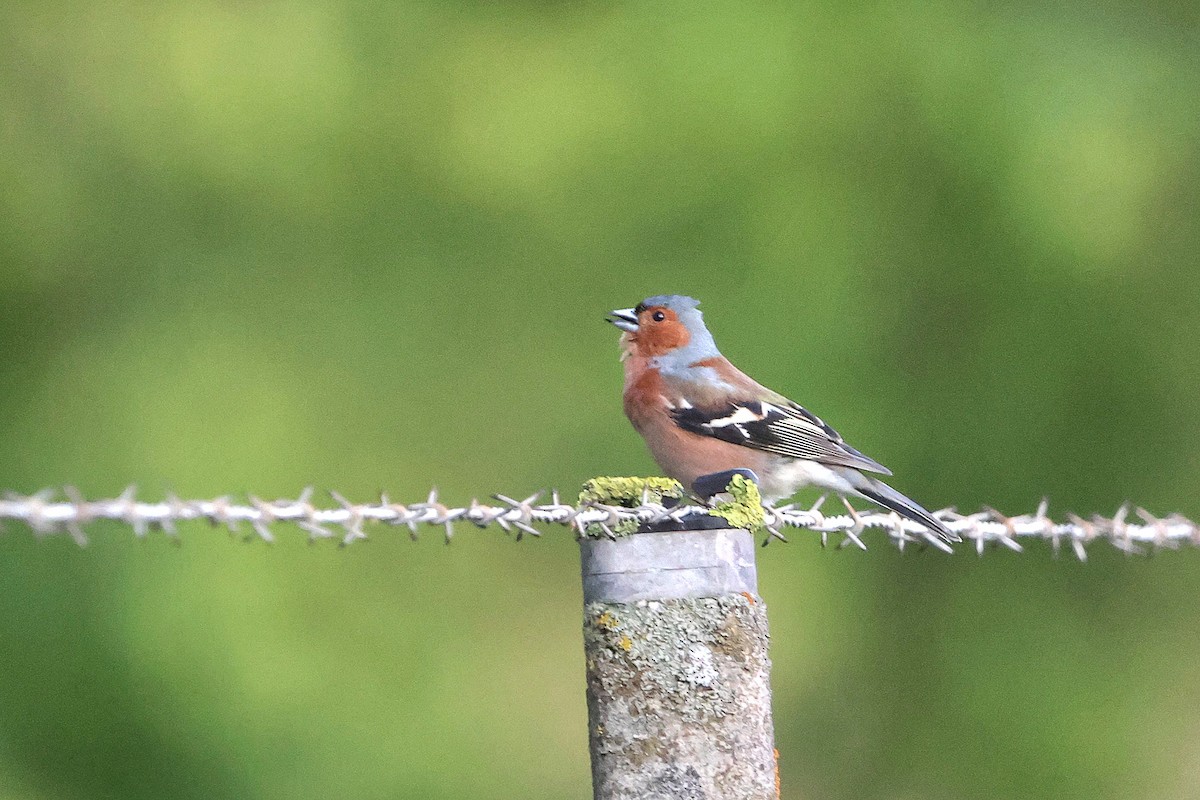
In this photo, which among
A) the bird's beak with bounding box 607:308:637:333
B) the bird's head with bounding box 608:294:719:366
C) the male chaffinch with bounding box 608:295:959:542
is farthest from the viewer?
the bird's head with bounding box 608:294:719:366

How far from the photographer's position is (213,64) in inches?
348

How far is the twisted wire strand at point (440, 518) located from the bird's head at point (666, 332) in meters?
1.83

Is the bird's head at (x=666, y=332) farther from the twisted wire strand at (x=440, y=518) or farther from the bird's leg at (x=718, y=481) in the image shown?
the bird's leg at (x=718, y=481)

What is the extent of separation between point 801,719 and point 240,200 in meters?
4.89

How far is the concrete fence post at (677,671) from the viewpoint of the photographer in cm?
212

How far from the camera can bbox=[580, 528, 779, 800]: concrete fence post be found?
6.95 feet

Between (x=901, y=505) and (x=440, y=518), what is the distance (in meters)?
2.55

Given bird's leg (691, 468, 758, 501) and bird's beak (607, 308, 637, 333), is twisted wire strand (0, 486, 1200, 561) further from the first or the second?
bird's beak (607, 308, 637, 333)

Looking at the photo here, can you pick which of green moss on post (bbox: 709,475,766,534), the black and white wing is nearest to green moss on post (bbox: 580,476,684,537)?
green moss on post (bbox: 709,475,766,534)

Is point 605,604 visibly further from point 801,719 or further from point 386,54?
point 386,54

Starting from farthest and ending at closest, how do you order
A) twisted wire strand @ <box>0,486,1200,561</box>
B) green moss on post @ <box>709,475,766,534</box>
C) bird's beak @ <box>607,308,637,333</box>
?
bird's beak @ <box>607,308,637,333</box>
green moss on post @ <box>709,475,766,534</box>
twisted wire strand @ <box>0,486,1200,561</box>

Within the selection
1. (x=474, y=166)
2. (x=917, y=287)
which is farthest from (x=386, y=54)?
(x=917, y=287)

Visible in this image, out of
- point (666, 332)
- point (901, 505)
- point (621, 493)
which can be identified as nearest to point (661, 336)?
point (666, 332)

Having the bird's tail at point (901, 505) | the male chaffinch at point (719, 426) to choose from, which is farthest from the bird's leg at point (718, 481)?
the male chaffinch at point (719, 426)
